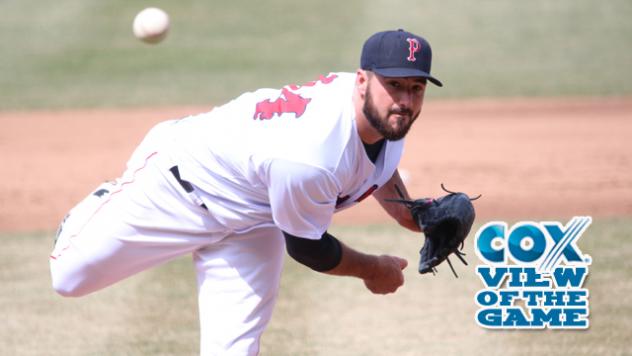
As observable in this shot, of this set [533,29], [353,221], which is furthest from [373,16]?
[353,221]

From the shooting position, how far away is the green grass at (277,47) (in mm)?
14859

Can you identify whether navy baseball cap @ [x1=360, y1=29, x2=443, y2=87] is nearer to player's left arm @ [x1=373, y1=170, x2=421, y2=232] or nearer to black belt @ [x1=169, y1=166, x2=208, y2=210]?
player's left arm @ [x1=373, y1=170, x2=421, y2=232]

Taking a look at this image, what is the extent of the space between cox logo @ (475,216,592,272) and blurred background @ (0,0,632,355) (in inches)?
12.2

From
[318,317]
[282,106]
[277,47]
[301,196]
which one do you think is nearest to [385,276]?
[301,196]

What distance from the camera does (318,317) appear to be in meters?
6.61

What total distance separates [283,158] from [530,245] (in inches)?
122

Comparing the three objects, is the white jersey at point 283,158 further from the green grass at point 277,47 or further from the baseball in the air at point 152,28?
the green grass at point 277,47

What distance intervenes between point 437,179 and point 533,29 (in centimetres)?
849

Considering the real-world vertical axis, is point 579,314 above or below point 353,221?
above

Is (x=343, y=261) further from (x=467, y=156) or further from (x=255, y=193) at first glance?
(x=467, y=156)

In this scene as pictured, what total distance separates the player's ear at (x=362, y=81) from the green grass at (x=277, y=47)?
32.6ft

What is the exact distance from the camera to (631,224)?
8.63 m

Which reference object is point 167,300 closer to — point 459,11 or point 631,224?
point 631,224

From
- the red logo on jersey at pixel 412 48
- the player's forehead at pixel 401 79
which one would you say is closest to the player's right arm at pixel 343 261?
the player's forehead at pixel 401 79
